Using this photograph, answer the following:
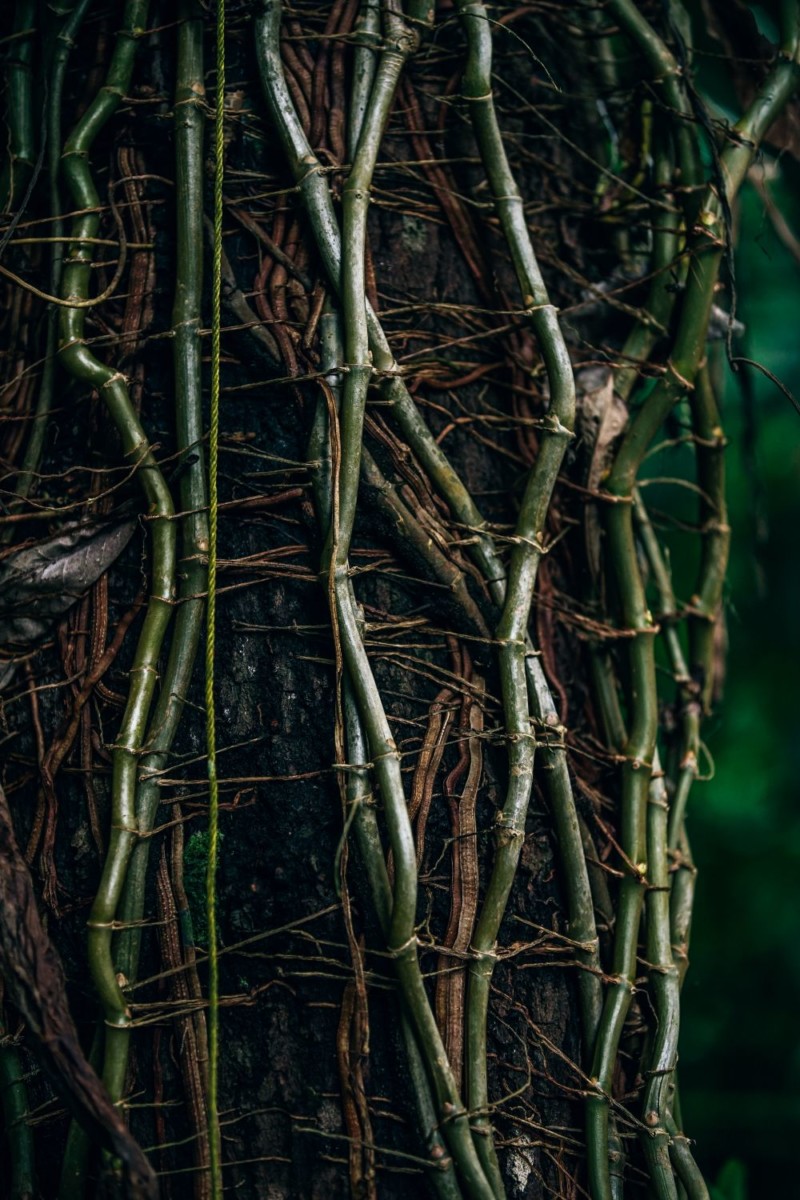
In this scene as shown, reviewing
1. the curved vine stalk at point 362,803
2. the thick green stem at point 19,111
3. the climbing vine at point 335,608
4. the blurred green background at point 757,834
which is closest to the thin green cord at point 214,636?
the climbing vine at point 335,608

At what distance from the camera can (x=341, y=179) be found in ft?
3.63

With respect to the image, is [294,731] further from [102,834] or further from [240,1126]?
[240,1126]

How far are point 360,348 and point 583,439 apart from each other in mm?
345

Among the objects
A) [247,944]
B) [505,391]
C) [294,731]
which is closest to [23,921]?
[247,944]

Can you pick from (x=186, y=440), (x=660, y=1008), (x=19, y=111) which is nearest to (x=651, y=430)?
(x=186, y=440)

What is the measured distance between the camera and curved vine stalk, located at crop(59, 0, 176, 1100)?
0.96 meters

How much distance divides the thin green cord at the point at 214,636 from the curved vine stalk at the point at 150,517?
64 mm

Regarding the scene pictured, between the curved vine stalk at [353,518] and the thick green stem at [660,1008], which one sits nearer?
the curved vine stalk at [353,518]

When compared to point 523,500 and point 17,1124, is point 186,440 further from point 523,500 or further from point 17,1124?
point 17,1124

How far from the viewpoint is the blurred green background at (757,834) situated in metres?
1.98

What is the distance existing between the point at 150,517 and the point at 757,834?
163 centimetres

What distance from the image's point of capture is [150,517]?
3.49 feet

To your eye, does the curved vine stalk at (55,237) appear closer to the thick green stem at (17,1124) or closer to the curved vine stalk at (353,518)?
the curved vine stalk at (353,518)

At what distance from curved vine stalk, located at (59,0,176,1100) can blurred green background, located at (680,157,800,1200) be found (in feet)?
3.87
